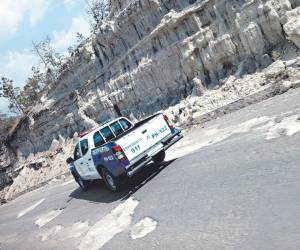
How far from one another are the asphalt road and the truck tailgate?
97cm

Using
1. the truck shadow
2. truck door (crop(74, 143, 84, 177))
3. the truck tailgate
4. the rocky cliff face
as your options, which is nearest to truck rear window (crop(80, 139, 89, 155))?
truck door (crop(74, 143, 84, 177))

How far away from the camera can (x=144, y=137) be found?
11.6 metres

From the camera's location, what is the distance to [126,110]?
31328 mm

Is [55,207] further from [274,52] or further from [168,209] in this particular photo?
[274,52]

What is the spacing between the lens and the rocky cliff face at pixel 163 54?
20359mm

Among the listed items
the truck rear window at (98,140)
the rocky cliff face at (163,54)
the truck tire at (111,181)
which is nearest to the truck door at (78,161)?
the truck rear window at (98,140)

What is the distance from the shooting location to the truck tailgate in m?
11.2

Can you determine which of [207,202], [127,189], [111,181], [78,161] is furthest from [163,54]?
[207,202]

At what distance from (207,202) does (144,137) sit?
166 inches

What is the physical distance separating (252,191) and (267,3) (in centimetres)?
1518

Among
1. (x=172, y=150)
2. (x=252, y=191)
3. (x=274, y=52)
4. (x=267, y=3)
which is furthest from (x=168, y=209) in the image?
(x=267, y=3)

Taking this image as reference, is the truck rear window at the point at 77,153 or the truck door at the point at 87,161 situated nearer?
the truck door at the point at 87,161

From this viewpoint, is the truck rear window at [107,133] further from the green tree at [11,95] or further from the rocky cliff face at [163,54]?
the green tree at [11,95]

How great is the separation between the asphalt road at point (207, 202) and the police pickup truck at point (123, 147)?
2.12 feet
